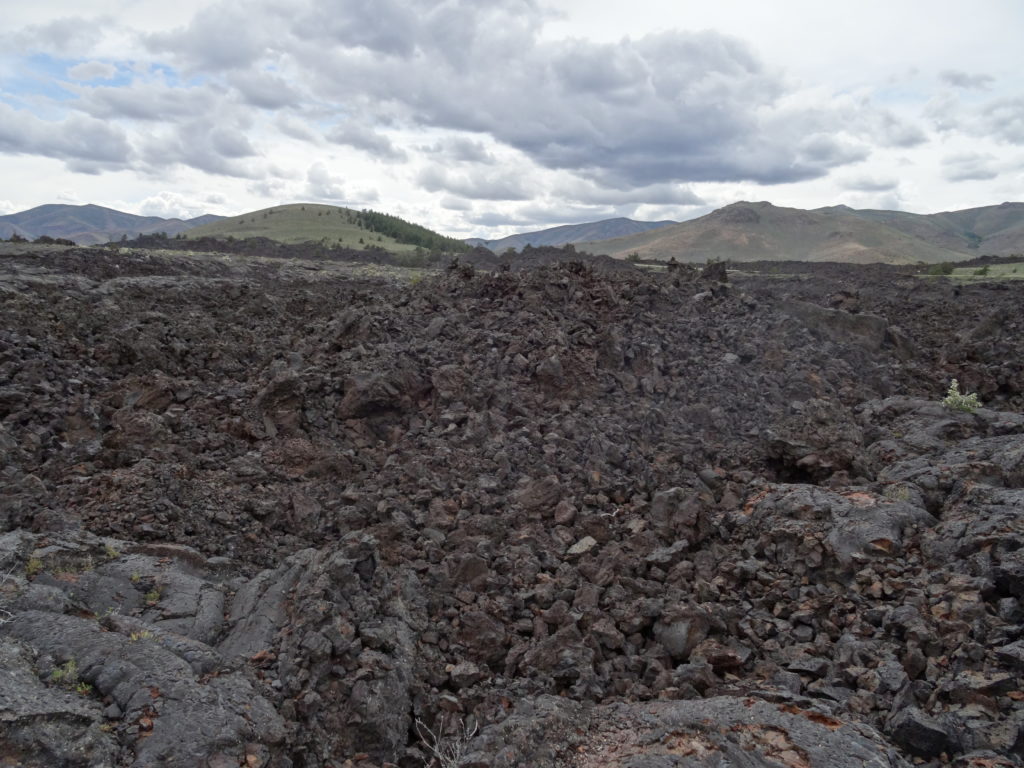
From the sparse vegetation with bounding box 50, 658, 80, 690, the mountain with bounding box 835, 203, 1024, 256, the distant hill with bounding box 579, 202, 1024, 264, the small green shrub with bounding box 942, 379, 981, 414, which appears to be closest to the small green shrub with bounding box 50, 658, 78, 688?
the sparse vegetation with bounding box 50, 658, 80, 690

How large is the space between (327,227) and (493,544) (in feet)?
221

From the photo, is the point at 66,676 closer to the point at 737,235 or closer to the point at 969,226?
the point at 737,235

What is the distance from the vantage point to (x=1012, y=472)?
632 cm

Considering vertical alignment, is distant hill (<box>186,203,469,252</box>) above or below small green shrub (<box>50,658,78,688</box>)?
above

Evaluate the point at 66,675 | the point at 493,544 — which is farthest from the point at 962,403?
the point at 66,675

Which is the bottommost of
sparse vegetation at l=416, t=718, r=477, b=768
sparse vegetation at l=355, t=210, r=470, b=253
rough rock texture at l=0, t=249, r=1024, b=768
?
sparse vegetation at l=416, t=718, r=477, b=768

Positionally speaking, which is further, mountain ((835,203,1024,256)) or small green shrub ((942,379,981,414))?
mountain ((835,203,1024,256))

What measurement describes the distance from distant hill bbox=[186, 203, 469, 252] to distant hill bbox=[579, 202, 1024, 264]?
30.9m

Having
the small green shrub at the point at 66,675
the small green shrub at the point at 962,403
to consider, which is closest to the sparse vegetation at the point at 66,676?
the small green shrub at the point at 66,675

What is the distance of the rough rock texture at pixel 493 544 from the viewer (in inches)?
155

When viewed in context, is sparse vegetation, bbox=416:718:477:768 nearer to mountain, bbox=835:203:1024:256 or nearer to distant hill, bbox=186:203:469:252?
distant hill, bbox=186:203:469:252

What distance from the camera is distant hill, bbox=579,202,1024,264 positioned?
9694 cm

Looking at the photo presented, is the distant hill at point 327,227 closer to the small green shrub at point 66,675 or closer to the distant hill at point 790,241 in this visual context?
the distant hill at point 790,241

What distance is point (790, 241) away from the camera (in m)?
115
